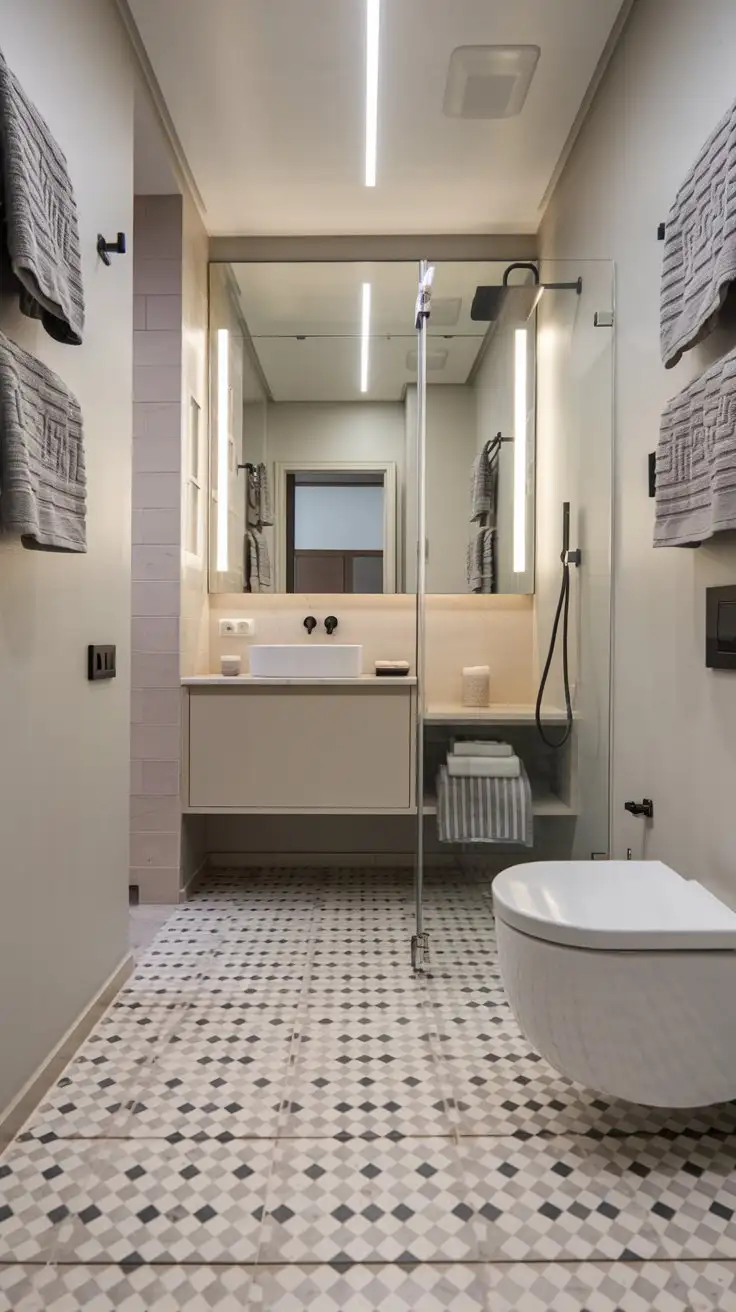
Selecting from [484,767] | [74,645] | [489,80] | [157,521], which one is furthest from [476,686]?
[489,80]

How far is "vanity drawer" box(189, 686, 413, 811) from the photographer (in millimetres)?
2771

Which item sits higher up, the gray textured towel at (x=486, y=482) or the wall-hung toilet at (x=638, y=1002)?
the gray textured towel at (x=486, y=482)

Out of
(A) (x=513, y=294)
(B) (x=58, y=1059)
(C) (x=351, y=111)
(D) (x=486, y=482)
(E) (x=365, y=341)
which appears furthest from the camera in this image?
(E) (x=365, y=341)

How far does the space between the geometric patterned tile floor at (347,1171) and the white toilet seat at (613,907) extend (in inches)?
16.7

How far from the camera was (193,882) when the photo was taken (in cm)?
298

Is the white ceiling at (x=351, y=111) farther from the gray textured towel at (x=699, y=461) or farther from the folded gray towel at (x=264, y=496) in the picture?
the gray textured towel at (x=699, y=461)

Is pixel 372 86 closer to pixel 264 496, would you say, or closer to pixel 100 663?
pixel 264 496

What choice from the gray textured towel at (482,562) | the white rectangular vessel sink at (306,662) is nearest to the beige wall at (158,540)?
the white rectangular vessel sink at (306,662)

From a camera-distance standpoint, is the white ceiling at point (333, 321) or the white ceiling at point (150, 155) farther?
the white ceiling at point (333, 321)

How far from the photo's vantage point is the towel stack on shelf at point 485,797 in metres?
2.54

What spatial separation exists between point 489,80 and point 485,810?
2.27 m

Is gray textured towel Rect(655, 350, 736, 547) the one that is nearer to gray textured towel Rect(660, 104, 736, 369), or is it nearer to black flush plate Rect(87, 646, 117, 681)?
gray textured towel Rect(660, 104, 736, 369)

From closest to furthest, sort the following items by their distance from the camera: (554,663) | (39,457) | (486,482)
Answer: (39,457) < (554,663) < (486,482)

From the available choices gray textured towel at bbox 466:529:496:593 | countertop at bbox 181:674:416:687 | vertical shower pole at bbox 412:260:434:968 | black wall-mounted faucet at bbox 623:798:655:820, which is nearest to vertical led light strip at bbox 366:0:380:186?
vertical shower pole at bbox 412:260:434:968
